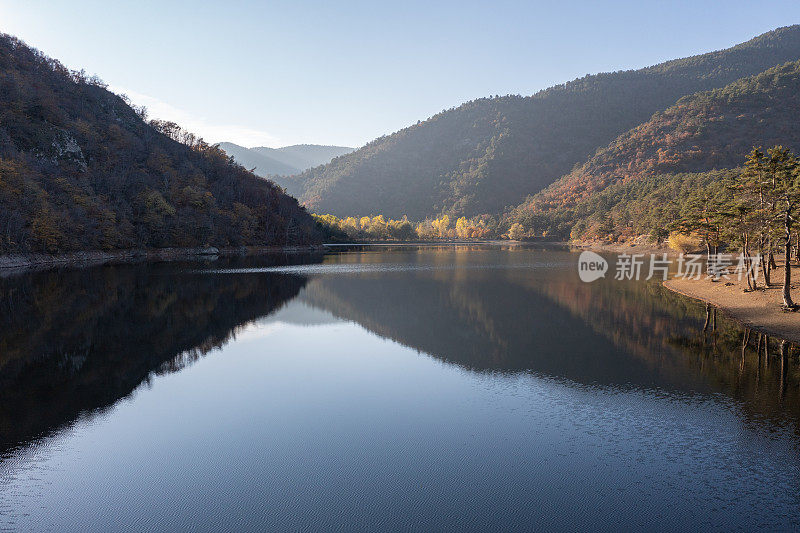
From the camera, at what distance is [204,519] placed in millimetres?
6453

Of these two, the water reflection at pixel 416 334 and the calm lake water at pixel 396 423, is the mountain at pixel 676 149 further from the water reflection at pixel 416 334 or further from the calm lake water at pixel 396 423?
the calm lake water at pixel 396 423

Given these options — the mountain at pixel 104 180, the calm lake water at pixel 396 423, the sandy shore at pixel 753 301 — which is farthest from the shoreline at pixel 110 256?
the sandy shore at pixel 753 301

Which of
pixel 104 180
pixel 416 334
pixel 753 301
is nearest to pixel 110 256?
pixel 104 180

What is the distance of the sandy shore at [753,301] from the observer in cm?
1864

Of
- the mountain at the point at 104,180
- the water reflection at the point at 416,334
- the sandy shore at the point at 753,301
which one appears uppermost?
the mountain at the point at 104,180

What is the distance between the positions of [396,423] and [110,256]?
6812 cm

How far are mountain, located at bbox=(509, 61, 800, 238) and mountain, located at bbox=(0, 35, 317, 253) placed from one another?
237 ft

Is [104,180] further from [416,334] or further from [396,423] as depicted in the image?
[396,423]

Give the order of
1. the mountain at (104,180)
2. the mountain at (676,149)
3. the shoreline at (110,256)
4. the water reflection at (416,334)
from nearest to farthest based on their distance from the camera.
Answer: the water reflection at (416,334) < the shoreline at (110,256) < the mountain at (104,180) < the mountain at (676,149)

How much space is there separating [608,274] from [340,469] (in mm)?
41372

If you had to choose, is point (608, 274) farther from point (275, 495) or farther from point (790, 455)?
point (275, 495)

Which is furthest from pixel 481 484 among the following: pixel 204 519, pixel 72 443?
pixel 72 443

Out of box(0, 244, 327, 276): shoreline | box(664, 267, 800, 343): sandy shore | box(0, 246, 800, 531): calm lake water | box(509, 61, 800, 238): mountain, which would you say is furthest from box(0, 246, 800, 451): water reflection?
box(509, 61, 800, 238): mountain

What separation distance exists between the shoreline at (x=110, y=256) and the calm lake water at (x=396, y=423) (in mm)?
33422
